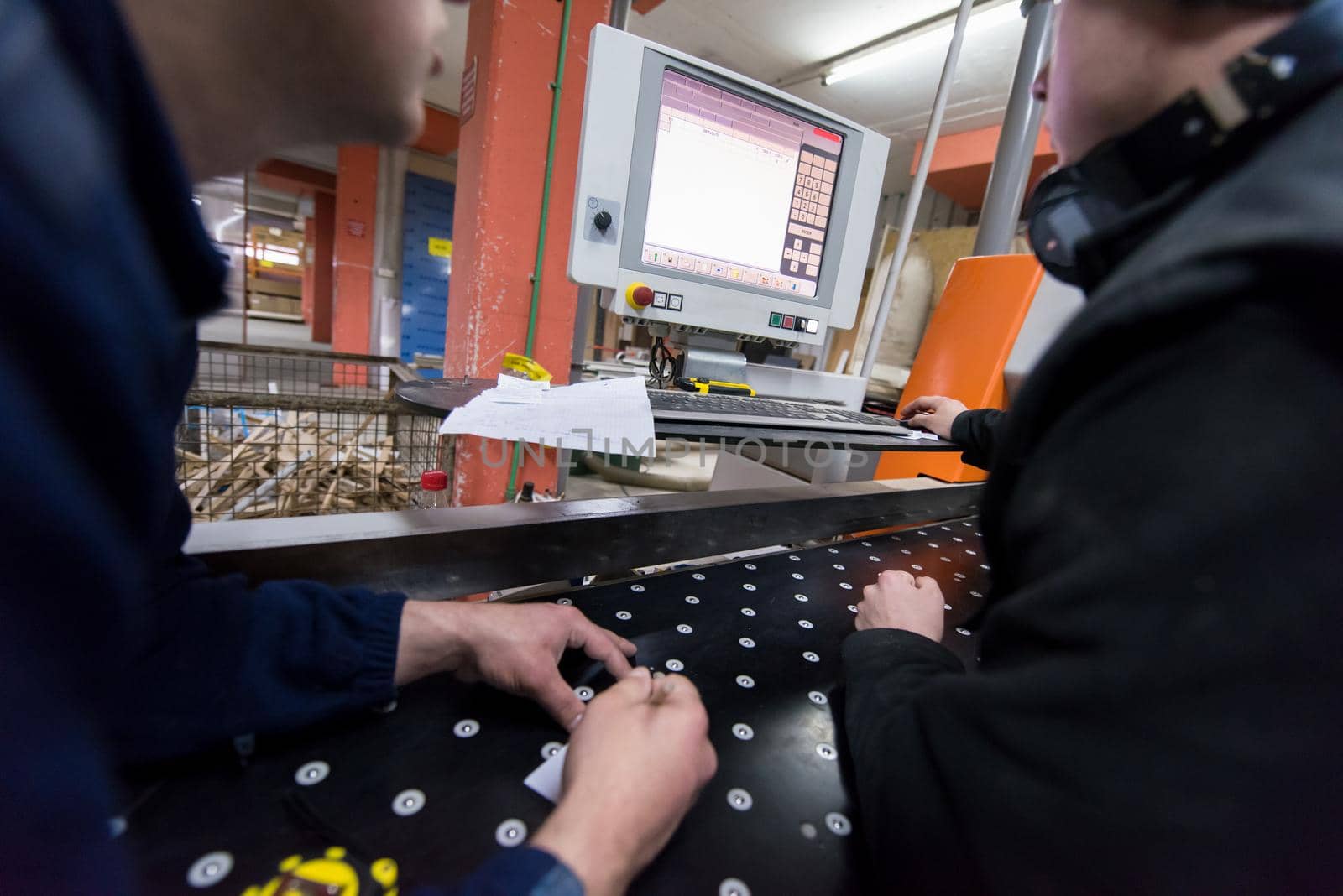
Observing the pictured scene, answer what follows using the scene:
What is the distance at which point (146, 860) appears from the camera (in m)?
0.32

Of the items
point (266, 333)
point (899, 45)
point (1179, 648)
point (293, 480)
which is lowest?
point (293, 480)

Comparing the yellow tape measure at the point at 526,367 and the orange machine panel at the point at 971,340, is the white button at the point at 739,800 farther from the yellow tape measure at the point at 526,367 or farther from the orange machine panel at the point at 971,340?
the orange machine panel at the point at 971,340

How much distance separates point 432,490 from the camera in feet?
3.84

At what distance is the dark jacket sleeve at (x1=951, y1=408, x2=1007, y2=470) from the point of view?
0.94 meters

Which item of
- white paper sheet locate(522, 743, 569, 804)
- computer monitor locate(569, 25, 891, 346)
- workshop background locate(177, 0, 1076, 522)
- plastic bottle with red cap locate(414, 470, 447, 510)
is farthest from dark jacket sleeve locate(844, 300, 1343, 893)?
plastic bottle with red cap locate(414, 470, 447, 510)

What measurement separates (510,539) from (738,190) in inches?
33.0

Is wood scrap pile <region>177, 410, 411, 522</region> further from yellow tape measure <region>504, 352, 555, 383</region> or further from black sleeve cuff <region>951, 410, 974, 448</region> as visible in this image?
black sleeve cuff <region>951, 410, 974, 448</region>

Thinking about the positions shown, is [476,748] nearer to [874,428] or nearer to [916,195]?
[874,428]

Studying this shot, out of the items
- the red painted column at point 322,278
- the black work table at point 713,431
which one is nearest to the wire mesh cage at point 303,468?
the black work table at point 713,431

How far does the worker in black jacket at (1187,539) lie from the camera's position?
23cm

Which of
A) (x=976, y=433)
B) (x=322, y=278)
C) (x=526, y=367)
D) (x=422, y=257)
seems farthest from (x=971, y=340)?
(x=322, y=278)

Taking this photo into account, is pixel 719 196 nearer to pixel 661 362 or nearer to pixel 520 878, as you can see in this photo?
pixel 661 362

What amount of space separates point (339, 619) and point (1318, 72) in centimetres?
73

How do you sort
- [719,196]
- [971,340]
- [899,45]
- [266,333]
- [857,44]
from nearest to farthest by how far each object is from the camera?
[719,196] → [971,340] → [899,45] → [857,44] → [266,333]
